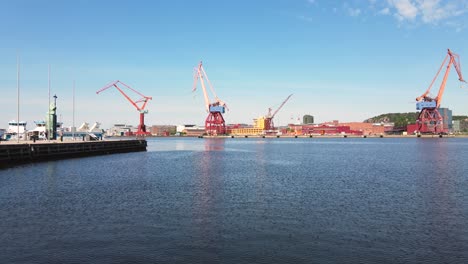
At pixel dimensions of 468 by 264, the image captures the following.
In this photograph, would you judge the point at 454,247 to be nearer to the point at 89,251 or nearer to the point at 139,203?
the point at 89,251

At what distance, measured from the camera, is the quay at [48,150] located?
47344mm

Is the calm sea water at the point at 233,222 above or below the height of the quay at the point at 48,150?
below

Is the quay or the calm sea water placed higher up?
the quay

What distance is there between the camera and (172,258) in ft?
43.3

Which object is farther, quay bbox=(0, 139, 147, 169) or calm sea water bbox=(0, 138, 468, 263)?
Answer: quay bbox=(0, 139, 147, 169)

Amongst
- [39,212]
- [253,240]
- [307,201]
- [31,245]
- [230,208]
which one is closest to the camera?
[31,245]

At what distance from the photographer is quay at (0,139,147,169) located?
47344 millimetres

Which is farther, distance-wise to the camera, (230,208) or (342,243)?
(230,208)

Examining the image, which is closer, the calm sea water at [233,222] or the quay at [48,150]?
the calm sea water at [233,222]

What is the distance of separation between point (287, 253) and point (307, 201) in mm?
10628

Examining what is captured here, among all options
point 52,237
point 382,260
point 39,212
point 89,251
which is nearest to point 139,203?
→ point 39,212

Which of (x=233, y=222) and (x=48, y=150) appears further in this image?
(x=48, y=150)

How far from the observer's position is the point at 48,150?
5647 cm

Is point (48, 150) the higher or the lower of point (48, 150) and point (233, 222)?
the higher
